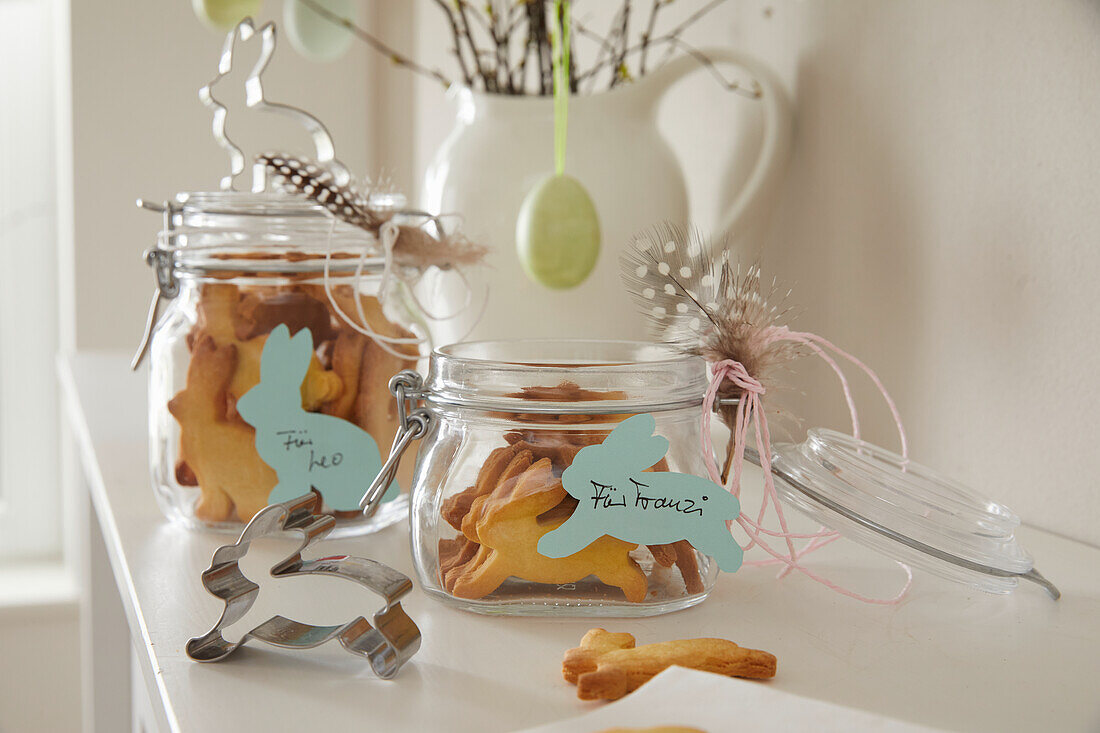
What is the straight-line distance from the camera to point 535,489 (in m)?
0.42

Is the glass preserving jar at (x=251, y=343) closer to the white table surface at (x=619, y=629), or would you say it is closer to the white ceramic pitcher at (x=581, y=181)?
the white table surface at (x=619, y=629)

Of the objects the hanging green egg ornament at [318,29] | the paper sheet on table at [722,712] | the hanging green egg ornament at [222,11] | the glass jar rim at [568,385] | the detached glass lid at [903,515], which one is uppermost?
the hanging green egg ornament at [318,29]

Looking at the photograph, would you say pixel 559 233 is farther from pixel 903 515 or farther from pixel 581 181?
pixel 903 515

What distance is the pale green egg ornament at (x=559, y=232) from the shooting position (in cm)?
68

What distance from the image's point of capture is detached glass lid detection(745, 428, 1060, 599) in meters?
0.42

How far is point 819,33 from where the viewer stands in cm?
72

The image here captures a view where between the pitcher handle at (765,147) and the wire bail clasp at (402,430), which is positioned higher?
the pitcher handle at (765,147)

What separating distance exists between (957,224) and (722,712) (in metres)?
0.41

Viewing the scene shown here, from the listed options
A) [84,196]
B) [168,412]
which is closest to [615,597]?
[168,412]

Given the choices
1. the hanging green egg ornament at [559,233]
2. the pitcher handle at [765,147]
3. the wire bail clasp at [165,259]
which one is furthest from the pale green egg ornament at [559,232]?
the wire bail clasp at [165,259]

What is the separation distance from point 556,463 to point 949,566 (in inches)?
6.7

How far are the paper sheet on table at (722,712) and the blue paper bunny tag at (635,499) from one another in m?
0.10

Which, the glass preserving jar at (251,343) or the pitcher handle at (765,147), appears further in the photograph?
the pitcher handle at (765,147)

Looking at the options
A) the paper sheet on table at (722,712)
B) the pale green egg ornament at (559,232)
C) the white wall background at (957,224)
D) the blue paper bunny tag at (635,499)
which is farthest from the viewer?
the pale green egg ornament at (559,232)
